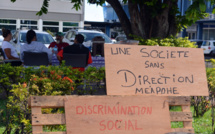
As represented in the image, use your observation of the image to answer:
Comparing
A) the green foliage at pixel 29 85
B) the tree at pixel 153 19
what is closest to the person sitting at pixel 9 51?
the green foliage at pixel 29 85

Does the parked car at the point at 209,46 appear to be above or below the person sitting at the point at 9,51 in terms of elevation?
below

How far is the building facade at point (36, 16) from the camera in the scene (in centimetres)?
3969

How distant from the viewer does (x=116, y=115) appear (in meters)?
4.25

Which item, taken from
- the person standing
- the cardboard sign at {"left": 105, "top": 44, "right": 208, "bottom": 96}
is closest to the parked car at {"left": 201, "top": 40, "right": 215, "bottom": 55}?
the person standing

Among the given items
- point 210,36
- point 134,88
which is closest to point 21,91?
point 134,88

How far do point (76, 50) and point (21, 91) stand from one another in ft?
13.1

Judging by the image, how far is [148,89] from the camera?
4402 mm

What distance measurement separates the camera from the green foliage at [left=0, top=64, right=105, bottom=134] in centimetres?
460

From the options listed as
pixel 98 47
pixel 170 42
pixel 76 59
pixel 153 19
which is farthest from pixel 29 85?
pixel 98 47

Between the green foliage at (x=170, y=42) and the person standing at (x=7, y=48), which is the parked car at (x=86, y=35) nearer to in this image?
the green foliage at (x=170, y=42)

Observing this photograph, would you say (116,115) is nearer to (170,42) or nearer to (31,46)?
(31,46)

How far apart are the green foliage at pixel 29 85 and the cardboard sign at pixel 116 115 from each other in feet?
2.21

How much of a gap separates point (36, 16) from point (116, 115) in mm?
38210

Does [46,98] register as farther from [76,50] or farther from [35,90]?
[76,50]
